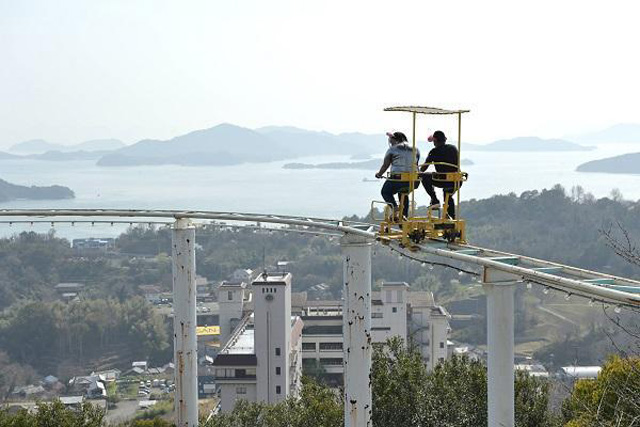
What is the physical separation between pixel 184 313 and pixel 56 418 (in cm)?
370

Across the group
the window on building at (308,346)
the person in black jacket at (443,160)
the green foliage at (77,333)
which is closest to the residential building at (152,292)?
the green foliage at (77,333)

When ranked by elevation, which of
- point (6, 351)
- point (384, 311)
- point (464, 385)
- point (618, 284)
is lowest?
point (6, 351)

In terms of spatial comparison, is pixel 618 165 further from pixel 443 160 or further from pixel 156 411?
pixel 443 160

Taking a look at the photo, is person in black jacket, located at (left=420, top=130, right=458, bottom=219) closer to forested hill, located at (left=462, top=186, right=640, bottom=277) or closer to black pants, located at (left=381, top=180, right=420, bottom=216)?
black pants, located at (left=381, top=180, right=420, bottom=216)

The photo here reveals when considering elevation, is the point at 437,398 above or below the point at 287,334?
above

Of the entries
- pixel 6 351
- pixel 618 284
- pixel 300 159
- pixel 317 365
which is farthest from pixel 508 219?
pixel 300 159

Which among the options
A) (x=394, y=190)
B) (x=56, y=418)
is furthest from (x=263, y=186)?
(x=394, y=190)

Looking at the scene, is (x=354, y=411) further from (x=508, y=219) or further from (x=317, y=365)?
(x=508, y=219)

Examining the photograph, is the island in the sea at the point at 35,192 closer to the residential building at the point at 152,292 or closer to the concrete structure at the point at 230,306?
the residential building at the point at 152,292

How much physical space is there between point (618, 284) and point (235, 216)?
15.6 ft

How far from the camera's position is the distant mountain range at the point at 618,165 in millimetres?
146125

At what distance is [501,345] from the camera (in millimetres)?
5207

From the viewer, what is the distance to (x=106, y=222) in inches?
394

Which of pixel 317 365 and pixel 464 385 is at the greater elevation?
pixel 464 385
